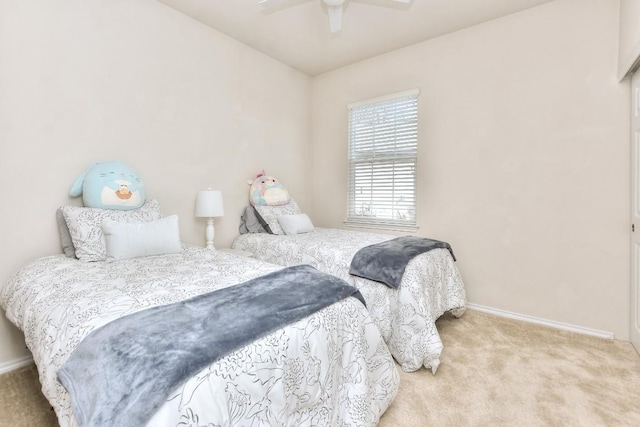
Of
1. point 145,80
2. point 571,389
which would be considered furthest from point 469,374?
point 145,80

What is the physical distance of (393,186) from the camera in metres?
3.50

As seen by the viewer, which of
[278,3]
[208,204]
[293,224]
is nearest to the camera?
[278,3]

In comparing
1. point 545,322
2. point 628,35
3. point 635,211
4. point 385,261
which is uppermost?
point 628,35

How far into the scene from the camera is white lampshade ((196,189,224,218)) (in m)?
2.75

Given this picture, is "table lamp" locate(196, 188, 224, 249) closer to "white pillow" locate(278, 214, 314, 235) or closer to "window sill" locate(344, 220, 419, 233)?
"white pillow" locate(278, 214, 314, 235)

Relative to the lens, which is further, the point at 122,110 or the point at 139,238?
the point at 122,110

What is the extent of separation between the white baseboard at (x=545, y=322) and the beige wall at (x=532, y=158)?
0.04 m

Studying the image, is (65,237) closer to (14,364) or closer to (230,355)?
(14,364)

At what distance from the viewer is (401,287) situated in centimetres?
205

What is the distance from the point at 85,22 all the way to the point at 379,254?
2.61 metres

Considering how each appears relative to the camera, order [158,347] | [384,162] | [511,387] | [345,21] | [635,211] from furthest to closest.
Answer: [384,162] → [345,21] → [635,211] → [511,387] → [158,347]

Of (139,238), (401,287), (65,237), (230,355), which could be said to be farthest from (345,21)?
(230,355)

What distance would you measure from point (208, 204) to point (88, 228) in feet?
3.09

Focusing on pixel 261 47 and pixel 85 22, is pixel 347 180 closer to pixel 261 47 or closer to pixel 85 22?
pixel 261 47
